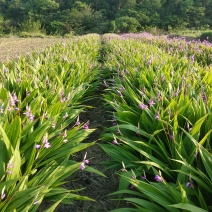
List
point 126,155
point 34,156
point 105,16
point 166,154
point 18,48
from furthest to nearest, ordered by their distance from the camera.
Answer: point 105,16
point 18,48
point 126,155
point 166,154
point 34,156

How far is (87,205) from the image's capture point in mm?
1759

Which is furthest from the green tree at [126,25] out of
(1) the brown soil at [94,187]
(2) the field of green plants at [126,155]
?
(2) the field of green plants at [126,155]

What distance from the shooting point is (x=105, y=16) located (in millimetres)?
50281

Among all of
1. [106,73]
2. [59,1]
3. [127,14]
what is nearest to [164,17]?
[127,14]

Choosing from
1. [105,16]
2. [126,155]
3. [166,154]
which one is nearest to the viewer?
[166,154]

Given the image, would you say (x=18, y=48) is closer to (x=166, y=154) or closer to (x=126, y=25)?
(x=166, y=154)

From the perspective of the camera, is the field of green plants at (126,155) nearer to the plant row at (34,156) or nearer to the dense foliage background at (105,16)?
the plant row at (34,156)

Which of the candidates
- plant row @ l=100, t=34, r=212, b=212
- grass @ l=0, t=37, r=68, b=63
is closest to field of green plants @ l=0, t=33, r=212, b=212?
plant row @ l=100, t=34, r=212, b=212

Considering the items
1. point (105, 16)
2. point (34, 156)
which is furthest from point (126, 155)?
point (105, 16)

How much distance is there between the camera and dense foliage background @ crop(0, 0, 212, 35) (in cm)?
4097

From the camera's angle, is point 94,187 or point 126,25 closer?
point 94,187

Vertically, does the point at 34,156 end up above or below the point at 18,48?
above

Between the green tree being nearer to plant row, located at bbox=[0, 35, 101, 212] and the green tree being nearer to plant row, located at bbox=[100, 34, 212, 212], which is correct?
plant row, located at bbox=[100, 34, 212, 212]

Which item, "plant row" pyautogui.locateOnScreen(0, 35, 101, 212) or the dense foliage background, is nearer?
"plant row" pyautogui.locateOnScreen(0, 35, 101, 212)
